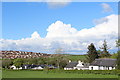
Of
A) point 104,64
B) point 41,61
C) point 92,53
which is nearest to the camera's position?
point 104,64

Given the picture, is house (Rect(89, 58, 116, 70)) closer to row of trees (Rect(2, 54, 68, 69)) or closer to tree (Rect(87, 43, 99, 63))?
tree (Rect(87, 43, 99, 63))

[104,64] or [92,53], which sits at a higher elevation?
[92,53]

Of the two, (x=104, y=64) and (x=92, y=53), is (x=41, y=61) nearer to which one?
(x=92, y=53)

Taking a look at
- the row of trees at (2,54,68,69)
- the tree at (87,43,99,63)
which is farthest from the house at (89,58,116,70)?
the row of trees at (2,54,68,69)

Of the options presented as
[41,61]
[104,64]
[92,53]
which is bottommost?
[41,61]

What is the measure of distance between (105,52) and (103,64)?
1576 centimetres

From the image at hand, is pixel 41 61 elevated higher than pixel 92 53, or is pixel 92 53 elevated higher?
pixel 92 53

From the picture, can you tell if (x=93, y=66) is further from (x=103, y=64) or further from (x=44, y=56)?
(x=44, y=56)

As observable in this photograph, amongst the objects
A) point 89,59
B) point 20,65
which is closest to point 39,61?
point 20,65

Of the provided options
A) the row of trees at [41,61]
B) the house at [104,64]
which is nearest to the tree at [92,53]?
the house at [104,64]

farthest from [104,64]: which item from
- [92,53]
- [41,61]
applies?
[41,61]

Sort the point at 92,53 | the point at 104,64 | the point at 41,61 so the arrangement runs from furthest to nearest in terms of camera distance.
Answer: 1. the point at 41,61
2. the point at 92,53
3. the point at 104,64

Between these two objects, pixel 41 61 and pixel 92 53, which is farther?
pixel 41 61

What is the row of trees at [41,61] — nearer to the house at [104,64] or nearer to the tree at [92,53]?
the tree at [92,53]
